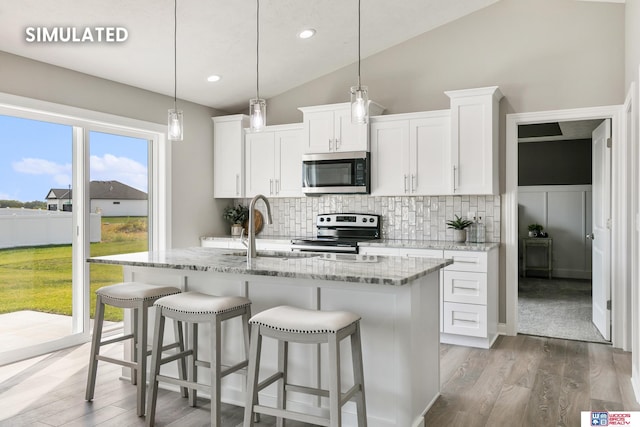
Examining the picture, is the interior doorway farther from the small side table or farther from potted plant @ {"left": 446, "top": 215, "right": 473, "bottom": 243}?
potted plant @ {"left": 446, "top": 215, "right": 473, "bottom": 243}

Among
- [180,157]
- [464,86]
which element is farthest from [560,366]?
[180,157]

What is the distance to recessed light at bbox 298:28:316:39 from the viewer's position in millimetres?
4338

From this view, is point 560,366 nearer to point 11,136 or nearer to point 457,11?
point 457,11

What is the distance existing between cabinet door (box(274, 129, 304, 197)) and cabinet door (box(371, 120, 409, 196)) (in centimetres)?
87

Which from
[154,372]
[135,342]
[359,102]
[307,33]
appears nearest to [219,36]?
[307,33]

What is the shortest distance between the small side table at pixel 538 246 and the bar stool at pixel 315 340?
6466 mm

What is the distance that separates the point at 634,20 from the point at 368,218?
2.86 m

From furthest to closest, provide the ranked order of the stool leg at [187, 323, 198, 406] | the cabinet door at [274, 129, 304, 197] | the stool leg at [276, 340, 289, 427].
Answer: the cabinet door at [274, 129, 304, 197] → the stool leg at [187, 323, 198, 406] → the stool leg at [276, 340, 289, 427]

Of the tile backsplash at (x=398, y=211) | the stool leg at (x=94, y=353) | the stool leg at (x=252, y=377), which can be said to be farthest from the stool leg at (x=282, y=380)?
the tile backsplash at (x=398, y=211)

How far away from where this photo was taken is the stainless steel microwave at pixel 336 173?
4.84 meters

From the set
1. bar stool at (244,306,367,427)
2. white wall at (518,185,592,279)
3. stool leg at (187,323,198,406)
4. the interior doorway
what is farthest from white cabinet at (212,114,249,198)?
white wall at (518,185,592,279)

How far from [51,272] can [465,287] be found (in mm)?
3574

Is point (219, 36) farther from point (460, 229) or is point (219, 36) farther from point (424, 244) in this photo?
point (460, 229)

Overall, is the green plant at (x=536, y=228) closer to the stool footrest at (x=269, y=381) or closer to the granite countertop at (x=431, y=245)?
the granite countertop at (x=431, y=245)
